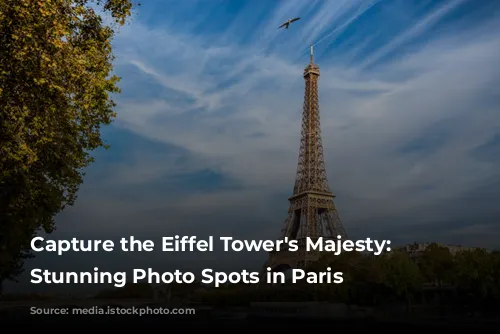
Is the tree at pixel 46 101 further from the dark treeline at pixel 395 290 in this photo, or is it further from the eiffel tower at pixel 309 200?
the eiffel tower at pixel 309 200

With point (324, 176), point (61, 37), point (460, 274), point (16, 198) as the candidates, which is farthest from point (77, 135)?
point (324, 176)

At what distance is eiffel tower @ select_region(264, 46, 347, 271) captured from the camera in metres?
69.2

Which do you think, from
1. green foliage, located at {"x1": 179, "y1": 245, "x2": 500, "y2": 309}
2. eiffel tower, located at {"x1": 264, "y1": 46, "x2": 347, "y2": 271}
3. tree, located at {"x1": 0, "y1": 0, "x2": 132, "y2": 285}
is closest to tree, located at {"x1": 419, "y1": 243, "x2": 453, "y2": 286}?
green foliage, located at {"x1": 179, "y1": 245, "x2": 500, "y2": 309}

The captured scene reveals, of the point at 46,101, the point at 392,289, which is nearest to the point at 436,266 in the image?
the point at 392,289

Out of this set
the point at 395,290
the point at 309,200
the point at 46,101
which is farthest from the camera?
the point at 309,200

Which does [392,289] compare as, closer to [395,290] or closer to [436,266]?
[395,290]

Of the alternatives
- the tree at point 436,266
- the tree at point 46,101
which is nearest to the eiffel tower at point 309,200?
the tree at point 436,266

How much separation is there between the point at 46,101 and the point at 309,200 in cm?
5915

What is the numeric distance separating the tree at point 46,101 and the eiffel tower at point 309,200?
50868mm

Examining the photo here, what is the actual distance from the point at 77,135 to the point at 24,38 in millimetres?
5449

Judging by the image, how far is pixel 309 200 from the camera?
2822 inches

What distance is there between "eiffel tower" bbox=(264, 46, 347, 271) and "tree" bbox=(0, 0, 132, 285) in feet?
167

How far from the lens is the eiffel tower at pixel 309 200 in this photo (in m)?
69.2

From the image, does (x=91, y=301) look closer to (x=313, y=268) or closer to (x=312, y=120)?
(x=313, y=268)
